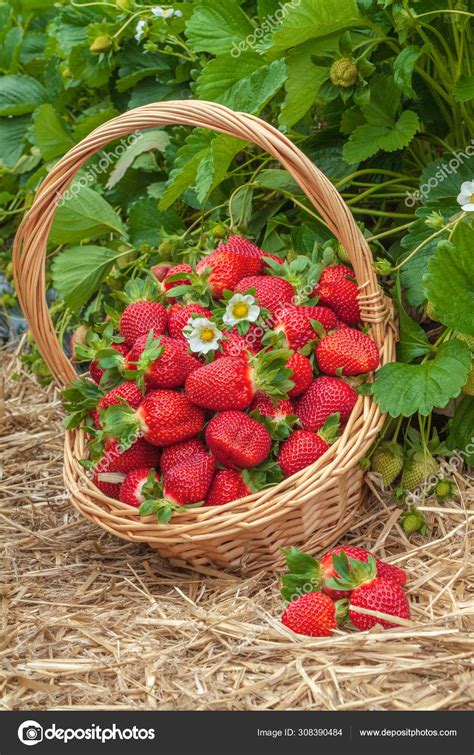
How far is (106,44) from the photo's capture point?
1.90 metres

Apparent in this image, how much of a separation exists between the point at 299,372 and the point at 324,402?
0.18ft

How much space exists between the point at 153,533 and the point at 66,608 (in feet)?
0.61

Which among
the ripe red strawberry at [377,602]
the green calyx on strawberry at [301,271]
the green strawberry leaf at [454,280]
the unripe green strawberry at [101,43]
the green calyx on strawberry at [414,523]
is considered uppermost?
the unripe green strawberry at [101,43]

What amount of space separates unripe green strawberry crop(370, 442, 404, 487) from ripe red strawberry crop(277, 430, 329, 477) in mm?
145

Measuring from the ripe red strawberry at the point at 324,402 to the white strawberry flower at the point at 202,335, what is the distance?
16cm

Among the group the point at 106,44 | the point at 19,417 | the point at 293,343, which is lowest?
the point at 19,417

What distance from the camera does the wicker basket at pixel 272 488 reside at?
123cm

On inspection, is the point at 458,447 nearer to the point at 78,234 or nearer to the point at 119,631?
the point at 119,631

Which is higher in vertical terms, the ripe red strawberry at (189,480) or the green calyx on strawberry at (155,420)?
the green calyx on strawberry at (155,420)

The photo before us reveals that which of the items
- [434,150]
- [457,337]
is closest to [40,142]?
[434,150]

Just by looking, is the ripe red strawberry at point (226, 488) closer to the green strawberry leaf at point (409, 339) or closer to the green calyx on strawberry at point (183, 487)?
the green calyx on strawberry at point (183, 487)

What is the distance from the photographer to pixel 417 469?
1413 mm

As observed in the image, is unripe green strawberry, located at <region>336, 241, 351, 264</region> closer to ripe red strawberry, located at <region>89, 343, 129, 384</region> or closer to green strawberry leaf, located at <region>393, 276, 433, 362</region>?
green strawberry leaf, located at <region>393, 276, 433, 362</region>
